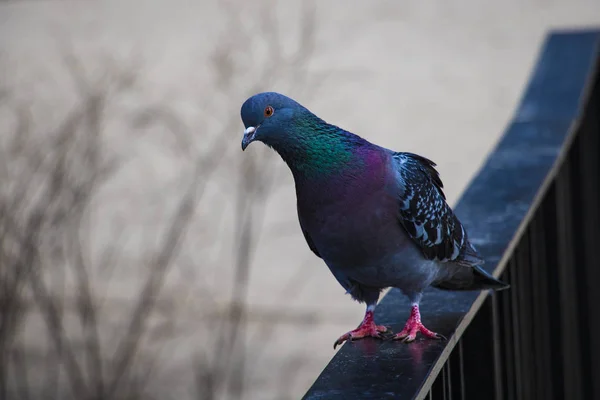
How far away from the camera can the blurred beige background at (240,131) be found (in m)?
4.11

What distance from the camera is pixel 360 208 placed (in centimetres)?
140

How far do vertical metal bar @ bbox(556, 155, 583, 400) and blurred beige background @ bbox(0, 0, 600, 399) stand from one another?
1840mm

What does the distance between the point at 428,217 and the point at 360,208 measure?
0.15 meters

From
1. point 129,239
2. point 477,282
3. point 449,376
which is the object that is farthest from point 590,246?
point 129,239

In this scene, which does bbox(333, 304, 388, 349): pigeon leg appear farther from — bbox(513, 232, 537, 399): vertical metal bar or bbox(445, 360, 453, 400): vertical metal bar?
bbox(513, 232, 537, 399): vertical metal bar

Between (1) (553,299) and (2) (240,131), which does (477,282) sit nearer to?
(1) (553,299)

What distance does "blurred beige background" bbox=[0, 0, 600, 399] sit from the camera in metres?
4.11

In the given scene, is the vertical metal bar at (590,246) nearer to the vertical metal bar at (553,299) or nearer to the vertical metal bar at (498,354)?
the vertical metal bar at (553,299)

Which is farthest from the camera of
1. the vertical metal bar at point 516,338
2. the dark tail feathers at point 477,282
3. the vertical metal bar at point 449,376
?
the vertical metal bar at point 516,338

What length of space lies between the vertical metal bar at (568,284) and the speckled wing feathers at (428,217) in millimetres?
444

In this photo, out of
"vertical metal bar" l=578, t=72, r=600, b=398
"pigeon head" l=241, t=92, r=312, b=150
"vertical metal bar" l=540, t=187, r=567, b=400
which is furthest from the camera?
"vertical metal bar" l=578, t=72, r=600, b=398

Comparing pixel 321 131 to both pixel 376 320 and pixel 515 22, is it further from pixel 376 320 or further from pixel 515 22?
pixel 515 22

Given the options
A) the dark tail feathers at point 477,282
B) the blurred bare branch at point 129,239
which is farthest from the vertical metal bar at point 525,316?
the blurred bare branch at point 129,239

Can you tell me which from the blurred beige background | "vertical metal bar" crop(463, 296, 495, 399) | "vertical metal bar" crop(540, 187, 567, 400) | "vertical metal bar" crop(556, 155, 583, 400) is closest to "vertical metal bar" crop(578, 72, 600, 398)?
"vertical metal bar" crop(556, 155, 583, 400)
